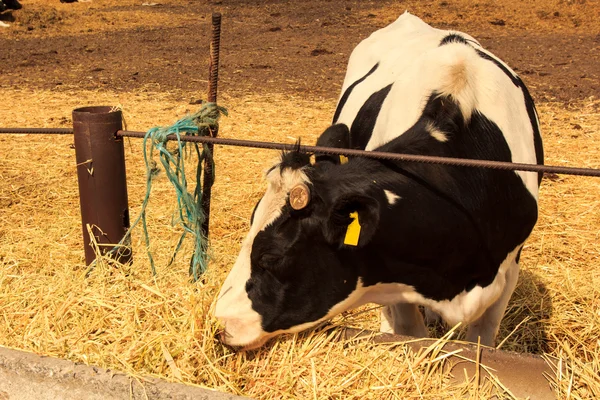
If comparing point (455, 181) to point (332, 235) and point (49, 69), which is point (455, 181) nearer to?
point (332, 235)

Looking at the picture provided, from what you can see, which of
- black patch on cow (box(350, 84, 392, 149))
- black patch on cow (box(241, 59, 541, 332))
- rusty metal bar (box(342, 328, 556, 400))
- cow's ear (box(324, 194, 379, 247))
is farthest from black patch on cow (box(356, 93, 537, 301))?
black patch on cow (box(350, 84, 392, 149))

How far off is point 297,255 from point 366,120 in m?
1.47

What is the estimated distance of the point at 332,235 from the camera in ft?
8.93

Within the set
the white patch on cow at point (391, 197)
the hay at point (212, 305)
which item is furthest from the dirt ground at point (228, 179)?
the white patch on cow at point (391, 197)

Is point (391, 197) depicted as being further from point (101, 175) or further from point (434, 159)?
point (101, 175)

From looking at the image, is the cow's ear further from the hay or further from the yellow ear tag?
the hay

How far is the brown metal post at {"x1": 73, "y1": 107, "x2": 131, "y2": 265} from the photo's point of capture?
10.9 ft

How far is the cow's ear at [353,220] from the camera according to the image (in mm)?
2662

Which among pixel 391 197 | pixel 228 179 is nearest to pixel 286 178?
pixel 391 197

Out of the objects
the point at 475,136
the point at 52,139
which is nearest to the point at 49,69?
the point at 52,139

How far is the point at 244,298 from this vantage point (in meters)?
2.91

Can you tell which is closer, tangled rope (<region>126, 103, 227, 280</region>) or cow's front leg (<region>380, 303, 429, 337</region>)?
tangled rope (<region>126, 103, 227, 280</region>)

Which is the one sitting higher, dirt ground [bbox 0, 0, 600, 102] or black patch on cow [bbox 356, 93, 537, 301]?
black patch on cow [bbox 356, 93, 537, 301]

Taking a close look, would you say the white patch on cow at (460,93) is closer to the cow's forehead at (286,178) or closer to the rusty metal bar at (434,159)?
the rusty metal bar at (434,159)
